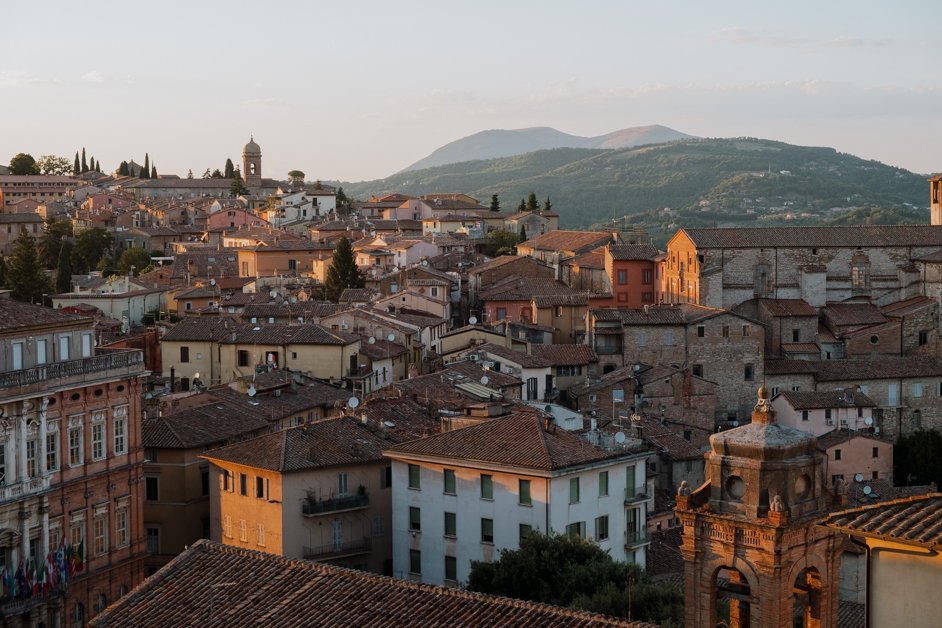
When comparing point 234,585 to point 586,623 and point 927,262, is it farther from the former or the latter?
point 927,262

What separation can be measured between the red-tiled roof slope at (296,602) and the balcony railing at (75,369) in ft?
41.5

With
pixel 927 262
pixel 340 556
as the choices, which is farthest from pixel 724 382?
pixel 340 556

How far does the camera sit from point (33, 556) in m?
34.4

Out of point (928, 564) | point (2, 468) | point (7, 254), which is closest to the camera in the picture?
A: point (928, 564)

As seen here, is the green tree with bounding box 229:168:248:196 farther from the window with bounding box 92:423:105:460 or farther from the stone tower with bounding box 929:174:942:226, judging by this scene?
the window with bounding box 92:423:105:460

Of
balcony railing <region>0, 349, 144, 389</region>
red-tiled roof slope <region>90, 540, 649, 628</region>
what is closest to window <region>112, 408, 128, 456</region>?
balcony railing <region>0, 349, 144, 389</region>

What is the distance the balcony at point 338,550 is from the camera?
35875mm

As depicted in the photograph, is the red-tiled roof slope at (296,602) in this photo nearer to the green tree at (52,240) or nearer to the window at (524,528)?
the window at (524,528)

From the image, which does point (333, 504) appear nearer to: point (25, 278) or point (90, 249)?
point (25, 278)

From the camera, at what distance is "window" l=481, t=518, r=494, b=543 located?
3456 centimetres

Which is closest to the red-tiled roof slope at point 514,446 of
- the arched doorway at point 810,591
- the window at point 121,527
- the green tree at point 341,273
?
the window at point 121,527

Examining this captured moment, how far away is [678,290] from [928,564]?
57.4m

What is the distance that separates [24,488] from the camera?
34.4 metres

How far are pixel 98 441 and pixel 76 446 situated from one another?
2.90ft
